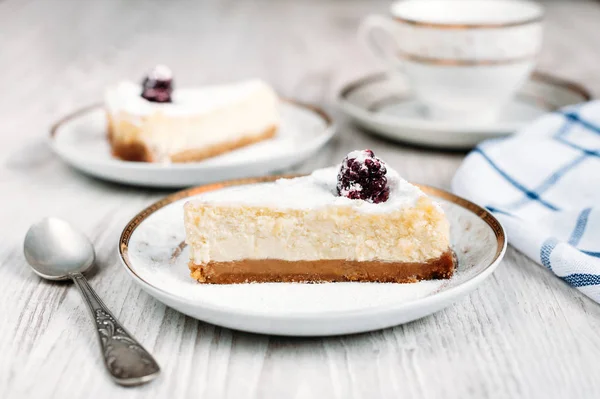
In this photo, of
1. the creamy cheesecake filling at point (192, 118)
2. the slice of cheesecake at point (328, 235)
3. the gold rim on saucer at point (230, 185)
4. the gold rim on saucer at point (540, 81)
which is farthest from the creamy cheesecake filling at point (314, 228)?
the gold rim on saucer at point (540, 81)

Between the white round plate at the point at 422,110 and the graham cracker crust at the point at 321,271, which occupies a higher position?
the graham cracker crust at the point at 321,271

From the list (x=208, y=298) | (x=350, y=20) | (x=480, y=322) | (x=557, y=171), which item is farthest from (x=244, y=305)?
(x=350, y=20)

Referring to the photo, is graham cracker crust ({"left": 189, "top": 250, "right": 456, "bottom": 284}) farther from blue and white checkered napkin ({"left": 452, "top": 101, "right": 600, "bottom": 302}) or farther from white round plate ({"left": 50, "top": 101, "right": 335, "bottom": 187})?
white round plate ({"left": 50, "top": 101, "right": 335, "bottom": 187})

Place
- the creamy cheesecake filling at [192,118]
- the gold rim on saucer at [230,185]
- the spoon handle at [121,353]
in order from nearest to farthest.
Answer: the spoon handle at [121,353]
the gold rim on saucer at [230,185]
the creamy cheesecake filling at [192,118]

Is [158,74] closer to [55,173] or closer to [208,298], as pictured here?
[55,173]

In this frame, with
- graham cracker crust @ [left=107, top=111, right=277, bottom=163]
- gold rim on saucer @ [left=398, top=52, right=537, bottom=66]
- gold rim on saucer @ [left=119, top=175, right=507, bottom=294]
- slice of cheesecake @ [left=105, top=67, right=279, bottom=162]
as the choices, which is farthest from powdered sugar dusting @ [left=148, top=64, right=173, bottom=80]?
gold rim on saucer @ [left=398, top=52, right=537, bottom=66]

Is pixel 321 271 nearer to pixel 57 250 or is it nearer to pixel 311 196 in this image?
pixel 311 196

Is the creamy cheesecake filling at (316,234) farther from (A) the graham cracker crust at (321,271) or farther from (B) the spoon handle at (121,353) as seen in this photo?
(B) the spoon handle at (121,353)
